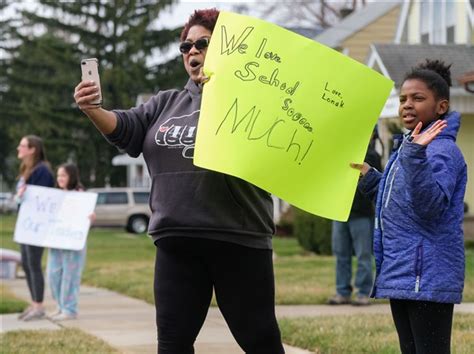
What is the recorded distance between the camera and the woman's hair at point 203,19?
15.1 feet

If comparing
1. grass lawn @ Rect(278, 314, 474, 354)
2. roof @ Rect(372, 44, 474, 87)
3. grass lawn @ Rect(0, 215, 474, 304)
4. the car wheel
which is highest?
roof @ Rect(372, 44, 474, 87)

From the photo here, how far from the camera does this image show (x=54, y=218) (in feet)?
34.6

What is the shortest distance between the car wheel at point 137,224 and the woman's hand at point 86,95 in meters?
32.2

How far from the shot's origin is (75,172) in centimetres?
1074

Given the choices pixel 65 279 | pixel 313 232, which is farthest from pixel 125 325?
pixel 313 232

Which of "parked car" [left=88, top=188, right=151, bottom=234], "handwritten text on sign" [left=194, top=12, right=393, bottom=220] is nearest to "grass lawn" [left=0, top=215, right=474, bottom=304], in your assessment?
"handwritten text on sign" [left=194, top=12, right=393, bottom=220]

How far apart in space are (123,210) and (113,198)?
57cm

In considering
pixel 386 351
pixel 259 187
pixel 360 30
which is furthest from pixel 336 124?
pixel 360 30

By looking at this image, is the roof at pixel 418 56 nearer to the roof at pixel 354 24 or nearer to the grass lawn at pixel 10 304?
the roof at pixel 354 24

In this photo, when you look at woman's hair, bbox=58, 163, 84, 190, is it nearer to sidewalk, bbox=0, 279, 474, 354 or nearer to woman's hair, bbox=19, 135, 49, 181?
woman's hair, bbox=19, 135, 49, 181

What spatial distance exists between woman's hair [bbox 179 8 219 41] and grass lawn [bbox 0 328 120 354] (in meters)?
3.49

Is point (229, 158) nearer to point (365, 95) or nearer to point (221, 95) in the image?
point (221, 95)

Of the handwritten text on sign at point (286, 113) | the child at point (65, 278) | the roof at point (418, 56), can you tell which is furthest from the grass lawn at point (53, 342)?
the roof at point (418, 56)

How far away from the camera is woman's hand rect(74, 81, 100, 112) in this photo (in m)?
4.41
